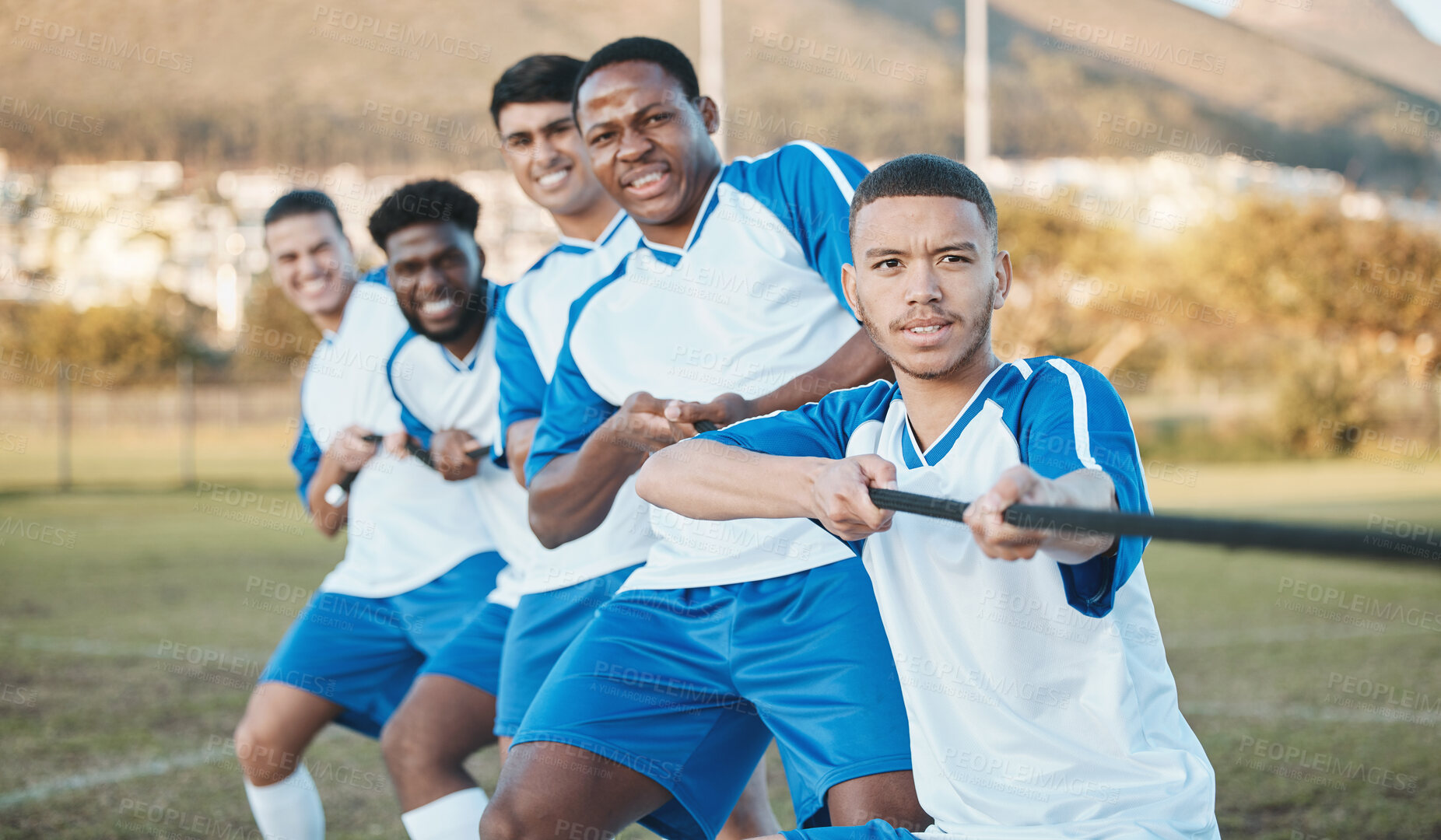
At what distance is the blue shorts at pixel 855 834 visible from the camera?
2.02 m

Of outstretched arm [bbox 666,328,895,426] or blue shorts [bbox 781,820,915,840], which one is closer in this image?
blue shorts [bbox 781,820,915,840]

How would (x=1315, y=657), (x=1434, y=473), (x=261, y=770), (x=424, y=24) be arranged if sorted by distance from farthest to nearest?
(x=424, y=24), (x=1434, y=473), (x=1315, y=657), (x=261, y=770)

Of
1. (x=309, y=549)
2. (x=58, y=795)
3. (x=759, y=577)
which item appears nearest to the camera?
(x=759, y=577)

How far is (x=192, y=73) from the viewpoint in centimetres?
10931

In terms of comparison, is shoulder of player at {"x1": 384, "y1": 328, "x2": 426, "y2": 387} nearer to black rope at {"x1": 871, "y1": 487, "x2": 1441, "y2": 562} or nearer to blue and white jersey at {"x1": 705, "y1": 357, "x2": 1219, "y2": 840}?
blue and white jersey at {"x1": 705, "y1": 357, "x2": 1219, "y2": 840}

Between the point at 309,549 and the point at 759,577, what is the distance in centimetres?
1111

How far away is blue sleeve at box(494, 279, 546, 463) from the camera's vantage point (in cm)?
328

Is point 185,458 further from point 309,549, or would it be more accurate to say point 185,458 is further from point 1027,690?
point 1027,690

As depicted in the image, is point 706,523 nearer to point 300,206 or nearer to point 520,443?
point 520,443

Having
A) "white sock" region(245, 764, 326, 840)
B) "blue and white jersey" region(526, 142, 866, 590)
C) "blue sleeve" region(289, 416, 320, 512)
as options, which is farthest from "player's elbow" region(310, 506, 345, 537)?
"blue and white jersey" region(526, 142, 866, 590)

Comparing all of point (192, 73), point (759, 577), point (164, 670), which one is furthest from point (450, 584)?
point (192, 73)

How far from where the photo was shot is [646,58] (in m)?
2.94

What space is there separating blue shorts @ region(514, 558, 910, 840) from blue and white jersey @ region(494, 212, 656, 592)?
424 millimetres

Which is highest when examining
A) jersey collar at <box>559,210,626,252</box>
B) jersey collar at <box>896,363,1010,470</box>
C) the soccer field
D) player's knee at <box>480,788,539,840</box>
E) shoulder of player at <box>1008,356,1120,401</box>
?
jersey collar at <box>559,210,626,252</box>
